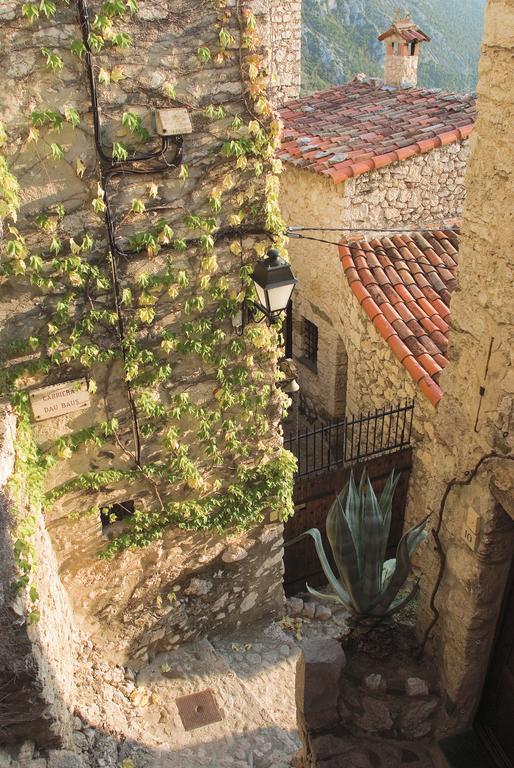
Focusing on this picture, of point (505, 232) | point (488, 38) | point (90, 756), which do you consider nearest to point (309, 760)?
point (90, 756)

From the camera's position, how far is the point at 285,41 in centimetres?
1064

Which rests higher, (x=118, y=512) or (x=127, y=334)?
(x=127, y=334)

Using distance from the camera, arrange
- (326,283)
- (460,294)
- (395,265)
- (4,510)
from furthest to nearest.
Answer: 1. (326,283)
2. (395,265)
3. (4,510)
4. (460,294)

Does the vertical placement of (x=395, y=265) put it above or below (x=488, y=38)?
below

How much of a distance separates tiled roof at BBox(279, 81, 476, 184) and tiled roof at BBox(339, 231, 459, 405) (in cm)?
102

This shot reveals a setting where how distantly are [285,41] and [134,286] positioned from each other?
805 cm

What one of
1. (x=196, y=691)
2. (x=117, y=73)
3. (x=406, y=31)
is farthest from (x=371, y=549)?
(x=406, y=31)

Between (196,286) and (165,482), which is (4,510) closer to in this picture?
(165,482)

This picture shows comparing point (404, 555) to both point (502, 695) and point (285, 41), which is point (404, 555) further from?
point (285, 41)

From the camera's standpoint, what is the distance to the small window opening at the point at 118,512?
521 cm

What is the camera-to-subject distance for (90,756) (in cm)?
429

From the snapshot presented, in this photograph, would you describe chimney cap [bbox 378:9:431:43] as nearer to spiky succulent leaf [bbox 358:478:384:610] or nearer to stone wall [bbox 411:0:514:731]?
stone wall [bbox 411:0:514:731]

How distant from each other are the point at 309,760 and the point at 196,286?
3286mm

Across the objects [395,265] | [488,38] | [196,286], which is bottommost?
[395,265]
